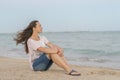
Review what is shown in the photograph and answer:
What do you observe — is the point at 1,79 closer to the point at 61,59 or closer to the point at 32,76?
the point at 32,76

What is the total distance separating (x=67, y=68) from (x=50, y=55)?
475 millimetres

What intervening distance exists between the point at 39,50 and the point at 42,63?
395mm

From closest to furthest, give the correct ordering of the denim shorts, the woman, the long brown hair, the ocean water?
1. the woman
2. the denim shorts
3. the long brown hair
4. the ocean water

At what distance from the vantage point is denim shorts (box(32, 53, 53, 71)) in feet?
25.1

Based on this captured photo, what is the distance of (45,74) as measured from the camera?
7715mm

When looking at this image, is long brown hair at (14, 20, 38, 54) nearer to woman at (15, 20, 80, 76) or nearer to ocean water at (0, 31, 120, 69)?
woman at (15, 20, 80, 76)

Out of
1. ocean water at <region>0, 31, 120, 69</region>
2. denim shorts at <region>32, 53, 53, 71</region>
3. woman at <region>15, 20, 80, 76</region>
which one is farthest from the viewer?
ocean water at <region>0, 31, 120, 69</region>

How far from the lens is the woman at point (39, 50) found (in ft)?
24.6

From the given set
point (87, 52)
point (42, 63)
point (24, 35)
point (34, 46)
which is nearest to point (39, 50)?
point (34, 46)

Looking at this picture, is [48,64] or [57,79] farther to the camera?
[48,64]

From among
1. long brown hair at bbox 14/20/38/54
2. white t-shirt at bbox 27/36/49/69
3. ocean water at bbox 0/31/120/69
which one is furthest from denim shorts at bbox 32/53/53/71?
ocean water at bbox 0/31/120/69

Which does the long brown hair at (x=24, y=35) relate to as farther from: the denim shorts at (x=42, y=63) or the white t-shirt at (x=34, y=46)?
the denim shorts at (x=42, y=63)

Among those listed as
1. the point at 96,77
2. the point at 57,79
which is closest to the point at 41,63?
the point at 57,79

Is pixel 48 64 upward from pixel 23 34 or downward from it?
downward
